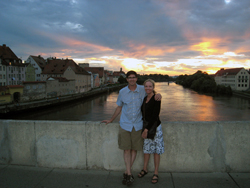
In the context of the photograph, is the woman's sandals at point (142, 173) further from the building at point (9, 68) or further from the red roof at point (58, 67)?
the red roof at point (58, 67)

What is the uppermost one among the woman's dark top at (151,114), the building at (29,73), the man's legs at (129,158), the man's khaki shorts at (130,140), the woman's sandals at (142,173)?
the building at (29,73)

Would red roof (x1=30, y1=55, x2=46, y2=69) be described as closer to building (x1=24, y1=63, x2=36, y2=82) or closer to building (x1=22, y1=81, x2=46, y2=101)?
building (x1=24, y1=63, x2=36, y2=82)

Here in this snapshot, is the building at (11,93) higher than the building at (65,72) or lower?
lower

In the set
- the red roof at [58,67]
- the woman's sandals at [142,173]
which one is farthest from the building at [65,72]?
the woman's sandals at [142,173]

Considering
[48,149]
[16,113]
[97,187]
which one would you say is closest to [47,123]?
[48,149]

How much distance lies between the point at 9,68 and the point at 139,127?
43.1 m

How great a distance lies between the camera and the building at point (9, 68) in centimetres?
3681

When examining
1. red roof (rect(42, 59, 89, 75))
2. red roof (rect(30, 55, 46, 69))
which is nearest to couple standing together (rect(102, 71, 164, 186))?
red roof (rect(42, 59, 89, 75))

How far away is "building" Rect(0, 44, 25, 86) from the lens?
36.8 metres

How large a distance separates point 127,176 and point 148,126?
657 millimetres

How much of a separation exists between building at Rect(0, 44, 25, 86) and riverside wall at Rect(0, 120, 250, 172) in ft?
124

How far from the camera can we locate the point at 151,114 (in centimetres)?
240

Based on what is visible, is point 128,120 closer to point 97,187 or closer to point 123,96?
point 123,96

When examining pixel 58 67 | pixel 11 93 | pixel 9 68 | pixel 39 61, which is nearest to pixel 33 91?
pixel 11 93
